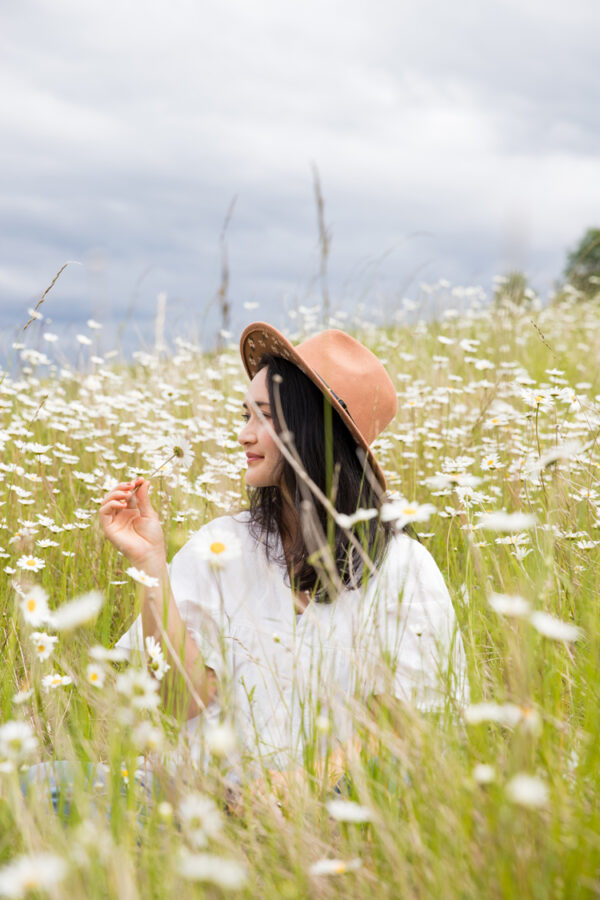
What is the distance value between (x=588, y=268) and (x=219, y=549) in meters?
22.0

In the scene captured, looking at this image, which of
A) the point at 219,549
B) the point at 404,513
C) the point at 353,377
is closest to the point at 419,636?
the point at 404,513

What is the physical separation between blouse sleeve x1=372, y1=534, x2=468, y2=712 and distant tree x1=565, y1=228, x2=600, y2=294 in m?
3.01

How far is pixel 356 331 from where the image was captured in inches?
288

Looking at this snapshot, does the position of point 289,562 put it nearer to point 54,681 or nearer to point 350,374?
point 350,374

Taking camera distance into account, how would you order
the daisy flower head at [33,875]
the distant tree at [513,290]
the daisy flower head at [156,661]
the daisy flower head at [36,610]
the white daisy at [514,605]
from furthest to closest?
the distant tree at [513,290]
the daisy flower head at [156,661]
the daisy flower head at [36,610]
the white daisy at [514,605]
the daisy flower head at [33,875]

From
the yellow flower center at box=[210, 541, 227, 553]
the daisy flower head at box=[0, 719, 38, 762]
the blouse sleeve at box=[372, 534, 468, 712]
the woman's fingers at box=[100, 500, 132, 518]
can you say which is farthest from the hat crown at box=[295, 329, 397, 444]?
the daisy flower head at box=[0, 719, 38, 762]

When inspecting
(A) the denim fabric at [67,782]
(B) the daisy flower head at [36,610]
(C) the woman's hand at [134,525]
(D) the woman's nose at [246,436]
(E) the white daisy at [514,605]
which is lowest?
(A) the denim fabric at [67,782]

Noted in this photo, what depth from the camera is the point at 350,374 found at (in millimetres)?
2520

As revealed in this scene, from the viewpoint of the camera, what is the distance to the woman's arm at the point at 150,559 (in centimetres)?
203

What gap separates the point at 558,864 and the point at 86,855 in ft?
2.21

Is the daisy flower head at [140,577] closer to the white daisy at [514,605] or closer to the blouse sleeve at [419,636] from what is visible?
the blouse sleeve at [419,636]

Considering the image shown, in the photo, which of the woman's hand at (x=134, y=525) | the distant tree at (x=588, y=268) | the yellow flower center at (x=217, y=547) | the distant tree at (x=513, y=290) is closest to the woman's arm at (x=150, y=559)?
the woman's hand at (x=134, y=525)

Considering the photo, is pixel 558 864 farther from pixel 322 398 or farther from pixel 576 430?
pixel 576 430

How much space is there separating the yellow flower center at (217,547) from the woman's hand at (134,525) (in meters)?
0.63
